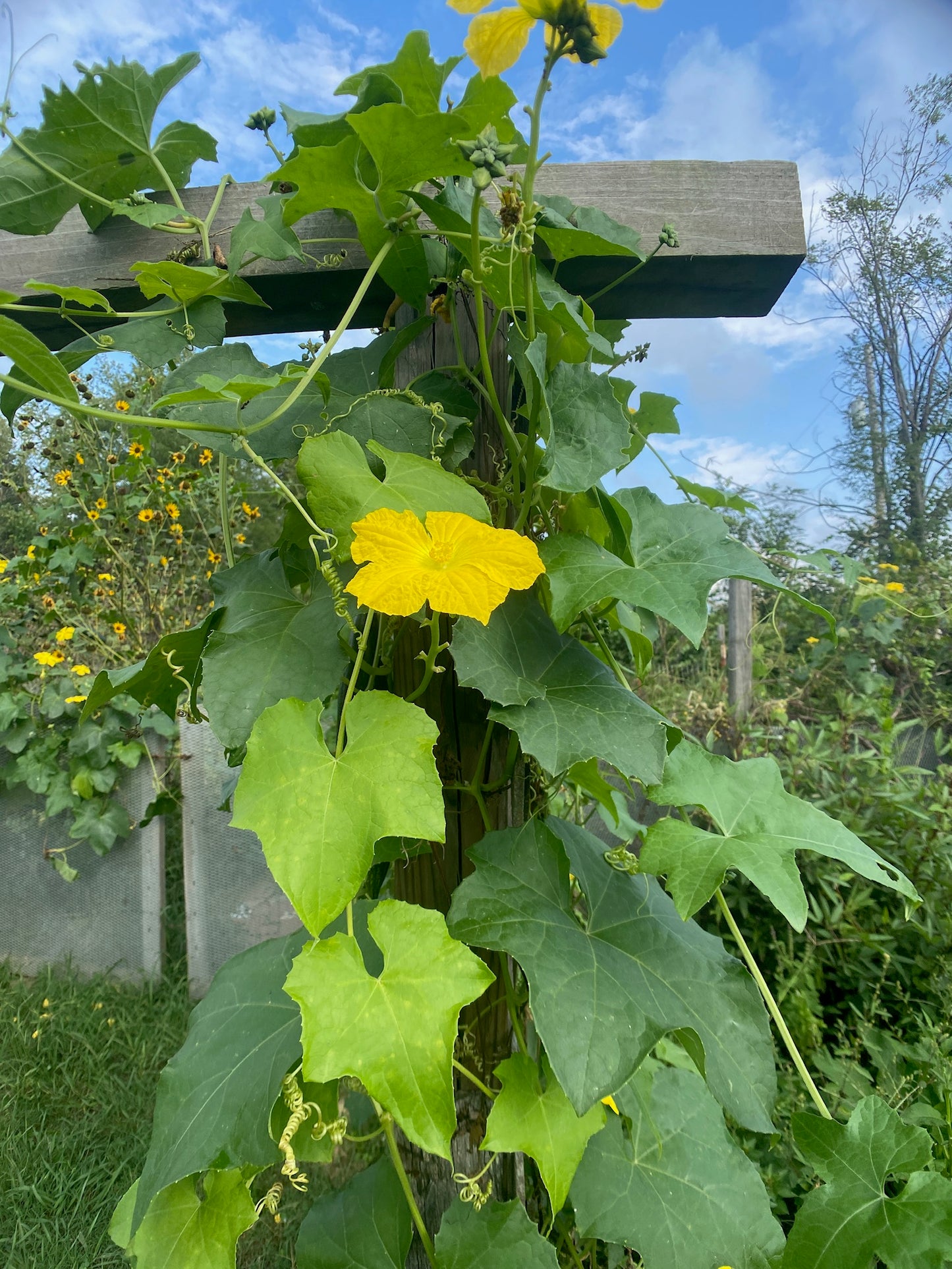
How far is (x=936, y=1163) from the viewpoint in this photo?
1271mm

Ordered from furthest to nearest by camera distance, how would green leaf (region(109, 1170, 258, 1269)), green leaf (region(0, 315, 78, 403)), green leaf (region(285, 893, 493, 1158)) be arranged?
green leaf (region(109, 1170, 258, 1269))
green leaf (region(0, 315, 78, 403))
green leaf (region(285, 893, 493, 1158))

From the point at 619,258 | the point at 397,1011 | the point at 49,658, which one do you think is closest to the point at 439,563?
the point at 397,1011

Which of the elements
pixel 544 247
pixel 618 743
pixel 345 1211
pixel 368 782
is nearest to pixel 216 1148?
pixel 345 1211

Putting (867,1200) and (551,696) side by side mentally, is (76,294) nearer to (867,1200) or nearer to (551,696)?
(551,696)

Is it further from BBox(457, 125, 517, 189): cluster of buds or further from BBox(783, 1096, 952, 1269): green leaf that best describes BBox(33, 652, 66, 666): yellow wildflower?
BBox(783, 1096, 952, 1269): green leaf

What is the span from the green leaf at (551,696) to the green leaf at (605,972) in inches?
5.3

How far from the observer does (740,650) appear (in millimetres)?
2883

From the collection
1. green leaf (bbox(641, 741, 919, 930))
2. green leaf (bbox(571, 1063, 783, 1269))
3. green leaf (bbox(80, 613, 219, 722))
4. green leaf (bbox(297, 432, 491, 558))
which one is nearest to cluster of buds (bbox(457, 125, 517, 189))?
green leaf (bbox(297, 432, 491, 558))

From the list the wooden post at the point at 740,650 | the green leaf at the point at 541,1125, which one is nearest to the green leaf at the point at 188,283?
the green leaf at the point at 541,1125

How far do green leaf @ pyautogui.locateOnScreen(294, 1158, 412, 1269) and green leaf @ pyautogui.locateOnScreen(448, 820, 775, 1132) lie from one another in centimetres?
35

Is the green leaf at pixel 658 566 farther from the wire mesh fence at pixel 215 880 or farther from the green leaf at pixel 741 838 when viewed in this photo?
the wire mesh fence at pixel 215 880

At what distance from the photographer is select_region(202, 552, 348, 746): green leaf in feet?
2.20

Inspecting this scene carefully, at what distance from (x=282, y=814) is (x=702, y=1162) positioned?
25.7 inches

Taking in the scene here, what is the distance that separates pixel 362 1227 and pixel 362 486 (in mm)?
755
